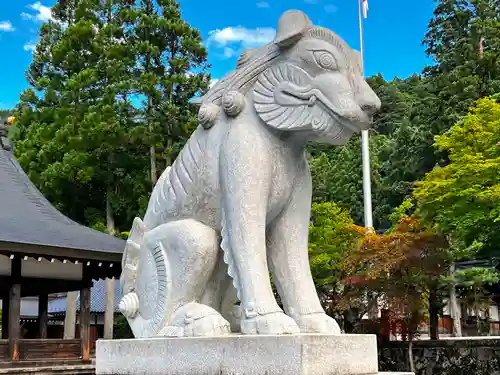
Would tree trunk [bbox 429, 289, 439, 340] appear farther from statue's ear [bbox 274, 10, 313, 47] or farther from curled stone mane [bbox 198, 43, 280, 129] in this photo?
statue's ear [bbox 274, 10, 313, 47]

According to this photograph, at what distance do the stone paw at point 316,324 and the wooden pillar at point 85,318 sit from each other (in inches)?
422

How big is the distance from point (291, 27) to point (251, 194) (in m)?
0.94

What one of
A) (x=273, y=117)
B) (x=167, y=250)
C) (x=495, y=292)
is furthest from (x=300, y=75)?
(x=495, y=292)

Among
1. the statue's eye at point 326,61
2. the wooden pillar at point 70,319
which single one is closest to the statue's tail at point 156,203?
the statue's eye at point 326,61

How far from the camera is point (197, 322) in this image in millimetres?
3051

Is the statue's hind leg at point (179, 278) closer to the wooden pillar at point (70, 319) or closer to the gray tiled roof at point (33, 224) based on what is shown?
the gray tiled roof at point (33, 224)

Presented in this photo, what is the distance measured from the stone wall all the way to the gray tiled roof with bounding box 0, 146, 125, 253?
682cm

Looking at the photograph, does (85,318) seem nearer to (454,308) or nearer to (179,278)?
(179,278)

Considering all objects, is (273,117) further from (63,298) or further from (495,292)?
(63,298)

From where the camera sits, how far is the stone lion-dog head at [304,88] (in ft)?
10.3

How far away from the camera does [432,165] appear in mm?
26188

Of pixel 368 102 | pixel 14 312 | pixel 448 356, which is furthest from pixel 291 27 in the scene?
pixel 448 356

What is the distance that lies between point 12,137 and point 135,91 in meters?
6.84

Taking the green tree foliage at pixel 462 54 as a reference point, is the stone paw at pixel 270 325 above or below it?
below
